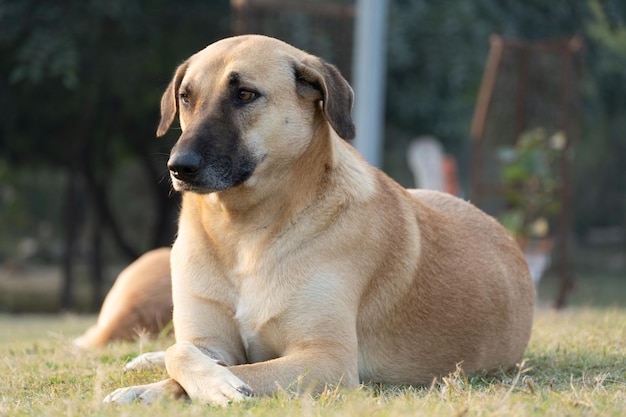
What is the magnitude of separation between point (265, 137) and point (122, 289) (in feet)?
10.2

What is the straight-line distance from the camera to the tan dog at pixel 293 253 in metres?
4.30

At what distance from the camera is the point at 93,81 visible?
18.3m

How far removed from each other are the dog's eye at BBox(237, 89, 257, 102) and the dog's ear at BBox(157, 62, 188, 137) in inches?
23.6

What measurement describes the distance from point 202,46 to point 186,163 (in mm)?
14657

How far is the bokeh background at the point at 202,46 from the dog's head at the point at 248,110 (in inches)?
306

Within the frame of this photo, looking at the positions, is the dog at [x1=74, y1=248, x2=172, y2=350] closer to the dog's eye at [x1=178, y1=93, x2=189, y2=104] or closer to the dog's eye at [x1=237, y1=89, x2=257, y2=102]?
the dog's eye at [x1=178, y1=93, x2=189, y2=104]

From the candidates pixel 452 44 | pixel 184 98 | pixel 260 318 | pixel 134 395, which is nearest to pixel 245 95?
pixel 184 98

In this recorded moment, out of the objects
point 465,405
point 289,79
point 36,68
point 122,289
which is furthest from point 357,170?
point 36,68

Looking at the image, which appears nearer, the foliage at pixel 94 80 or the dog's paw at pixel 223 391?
the dog's paw at pixel 223 391

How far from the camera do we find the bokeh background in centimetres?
1477

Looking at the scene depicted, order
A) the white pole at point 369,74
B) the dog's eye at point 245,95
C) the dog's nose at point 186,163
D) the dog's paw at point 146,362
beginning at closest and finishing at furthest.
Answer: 1. the dog's nose at point 186,163
2. the dog's eye at point 245,95
3. the dog's paw at point 146,362
4. the white pole at point 369,74

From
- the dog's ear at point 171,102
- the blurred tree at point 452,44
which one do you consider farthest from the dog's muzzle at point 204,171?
the blurred tree at point 452,44

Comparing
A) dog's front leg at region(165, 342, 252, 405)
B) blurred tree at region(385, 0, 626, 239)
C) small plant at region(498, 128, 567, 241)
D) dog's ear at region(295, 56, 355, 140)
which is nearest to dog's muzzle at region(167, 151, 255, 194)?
dog's ear at region(295, 56, 355, 140)

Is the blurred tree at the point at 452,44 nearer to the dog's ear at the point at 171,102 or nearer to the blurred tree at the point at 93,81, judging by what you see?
the blurred tree at the point at 93,81
